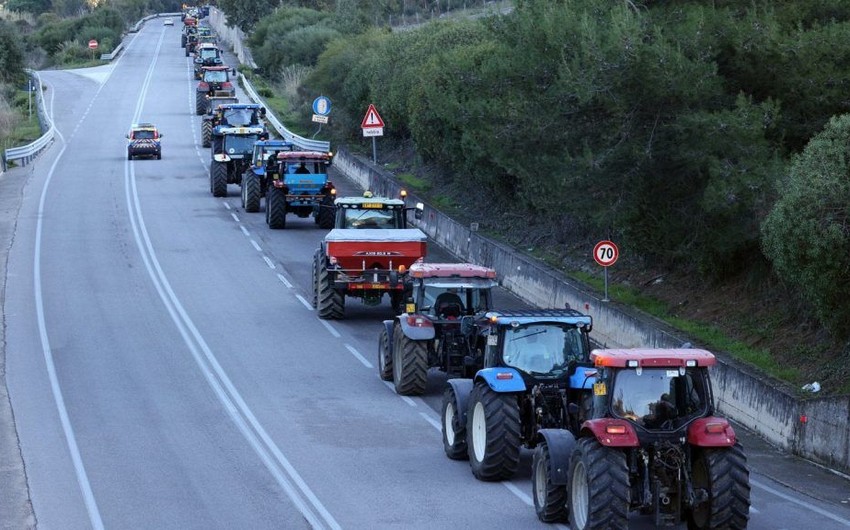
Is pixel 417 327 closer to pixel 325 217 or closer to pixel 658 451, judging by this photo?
pixel 658 451

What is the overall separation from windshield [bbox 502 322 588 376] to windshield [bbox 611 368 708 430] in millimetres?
3063

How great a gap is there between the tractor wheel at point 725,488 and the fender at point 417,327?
26.5ft

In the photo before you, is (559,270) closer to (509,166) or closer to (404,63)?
(509,166)

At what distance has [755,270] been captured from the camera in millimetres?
24562

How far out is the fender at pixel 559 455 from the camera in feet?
46.6

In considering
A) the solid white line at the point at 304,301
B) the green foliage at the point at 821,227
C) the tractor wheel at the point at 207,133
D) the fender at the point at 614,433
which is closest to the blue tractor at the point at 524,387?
the fender at the point at 614,433

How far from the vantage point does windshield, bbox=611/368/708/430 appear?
13.5 m

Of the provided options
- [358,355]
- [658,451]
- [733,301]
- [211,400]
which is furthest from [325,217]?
[658,451]

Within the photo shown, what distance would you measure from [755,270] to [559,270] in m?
6.43

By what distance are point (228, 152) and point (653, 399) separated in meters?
33.6

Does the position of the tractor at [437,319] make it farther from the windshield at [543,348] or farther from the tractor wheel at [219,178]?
the tractor wheel at [219,178]

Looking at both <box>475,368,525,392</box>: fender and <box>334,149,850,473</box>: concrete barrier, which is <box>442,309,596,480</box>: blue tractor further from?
<box>334,149,850,473</box>: concrete barrier

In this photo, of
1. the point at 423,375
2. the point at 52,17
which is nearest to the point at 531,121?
the point at 423,375

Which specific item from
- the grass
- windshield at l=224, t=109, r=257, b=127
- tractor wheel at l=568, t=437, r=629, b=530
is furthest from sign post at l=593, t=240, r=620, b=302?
windshield at l=224, t=109, r=257, b=127
